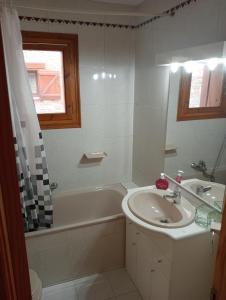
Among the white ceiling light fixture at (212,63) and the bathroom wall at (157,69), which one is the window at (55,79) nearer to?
the bathroom wall at (157,69)

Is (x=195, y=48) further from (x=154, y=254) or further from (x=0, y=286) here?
(x=0, y=286)

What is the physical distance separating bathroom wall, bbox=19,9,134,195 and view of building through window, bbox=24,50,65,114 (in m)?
0.23

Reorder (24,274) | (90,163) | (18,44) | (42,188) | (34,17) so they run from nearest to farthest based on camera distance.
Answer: (24,274)
(18,44)
(42,188)
(34,17)
(90,163)

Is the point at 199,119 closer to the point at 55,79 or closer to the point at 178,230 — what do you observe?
the point at 178,230

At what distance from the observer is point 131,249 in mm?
2145

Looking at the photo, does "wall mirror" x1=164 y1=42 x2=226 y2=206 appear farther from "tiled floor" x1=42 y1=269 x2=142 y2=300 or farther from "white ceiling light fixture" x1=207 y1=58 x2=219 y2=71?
"tiled floor" x1=42 y1=269 x2=142 y2=300

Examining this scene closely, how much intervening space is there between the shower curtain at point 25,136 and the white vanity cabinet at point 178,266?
922 millimetres

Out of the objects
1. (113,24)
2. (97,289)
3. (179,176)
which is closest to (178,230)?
(179,176)

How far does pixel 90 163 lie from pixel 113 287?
1.32m

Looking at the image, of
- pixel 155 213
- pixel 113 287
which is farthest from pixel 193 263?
Answer: pixel 113 287

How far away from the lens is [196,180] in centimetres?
192

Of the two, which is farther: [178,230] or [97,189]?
[97,189]

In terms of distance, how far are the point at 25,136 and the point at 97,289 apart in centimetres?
146

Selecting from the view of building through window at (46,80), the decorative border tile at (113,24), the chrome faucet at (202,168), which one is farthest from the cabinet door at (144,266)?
the decorative border tile at (113,24)
